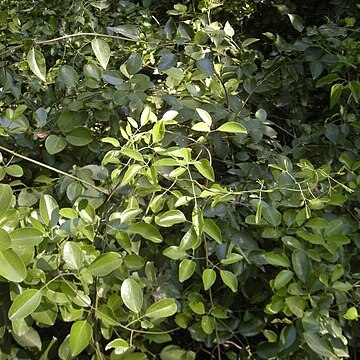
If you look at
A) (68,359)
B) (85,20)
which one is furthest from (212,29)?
(68,359)

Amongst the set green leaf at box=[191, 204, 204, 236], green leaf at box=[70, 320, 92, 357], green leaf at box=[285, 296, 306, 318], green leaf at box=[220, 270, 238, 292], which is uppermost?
green leaf at box=[191, 204, 204, 236]

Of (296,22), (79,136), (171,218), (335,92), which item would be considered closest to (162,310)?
(171,218)

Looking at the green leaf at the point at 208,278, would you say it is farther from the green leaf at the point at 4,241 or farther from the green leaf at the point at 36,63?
the green leaf at the point at 36,63

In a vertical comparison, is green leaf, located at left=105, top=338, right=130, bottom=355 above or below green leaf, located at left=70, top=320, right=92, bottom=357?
below

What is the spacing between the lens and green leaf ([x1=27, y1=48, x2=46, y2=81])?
1050mm

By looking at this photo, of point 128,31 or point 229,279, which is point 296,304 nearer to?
point 229,279

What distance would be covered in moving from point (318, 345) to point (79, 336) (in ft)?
1.31

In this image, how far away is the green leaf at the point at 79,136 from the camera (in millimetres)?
1066

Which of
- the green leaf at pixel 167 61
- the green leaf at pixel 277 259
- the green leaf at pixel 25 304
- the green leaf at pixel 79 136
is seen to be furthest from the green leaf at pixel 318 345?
the green leaf at pixel 167 61

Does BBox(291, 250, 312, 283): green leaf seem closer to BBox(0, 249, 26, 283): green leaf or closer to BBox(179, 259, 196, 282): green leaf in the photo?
BBox(179, 259, 196, 282): green leaf

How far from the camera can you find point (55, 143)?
1.06 m

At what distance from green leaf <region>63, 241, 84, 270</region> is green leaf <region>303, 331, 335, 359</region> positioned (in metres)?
0.40

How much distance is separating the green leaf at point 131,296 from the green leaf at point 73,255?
0.08 m

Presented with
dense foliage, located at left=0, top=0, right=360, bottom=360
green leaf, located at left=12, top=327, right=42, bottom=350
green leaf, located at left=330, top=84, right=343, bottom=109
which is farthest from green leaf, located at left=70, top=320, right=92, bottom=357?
green leaf, located at left=330, top=84, right=343, bottom=109
